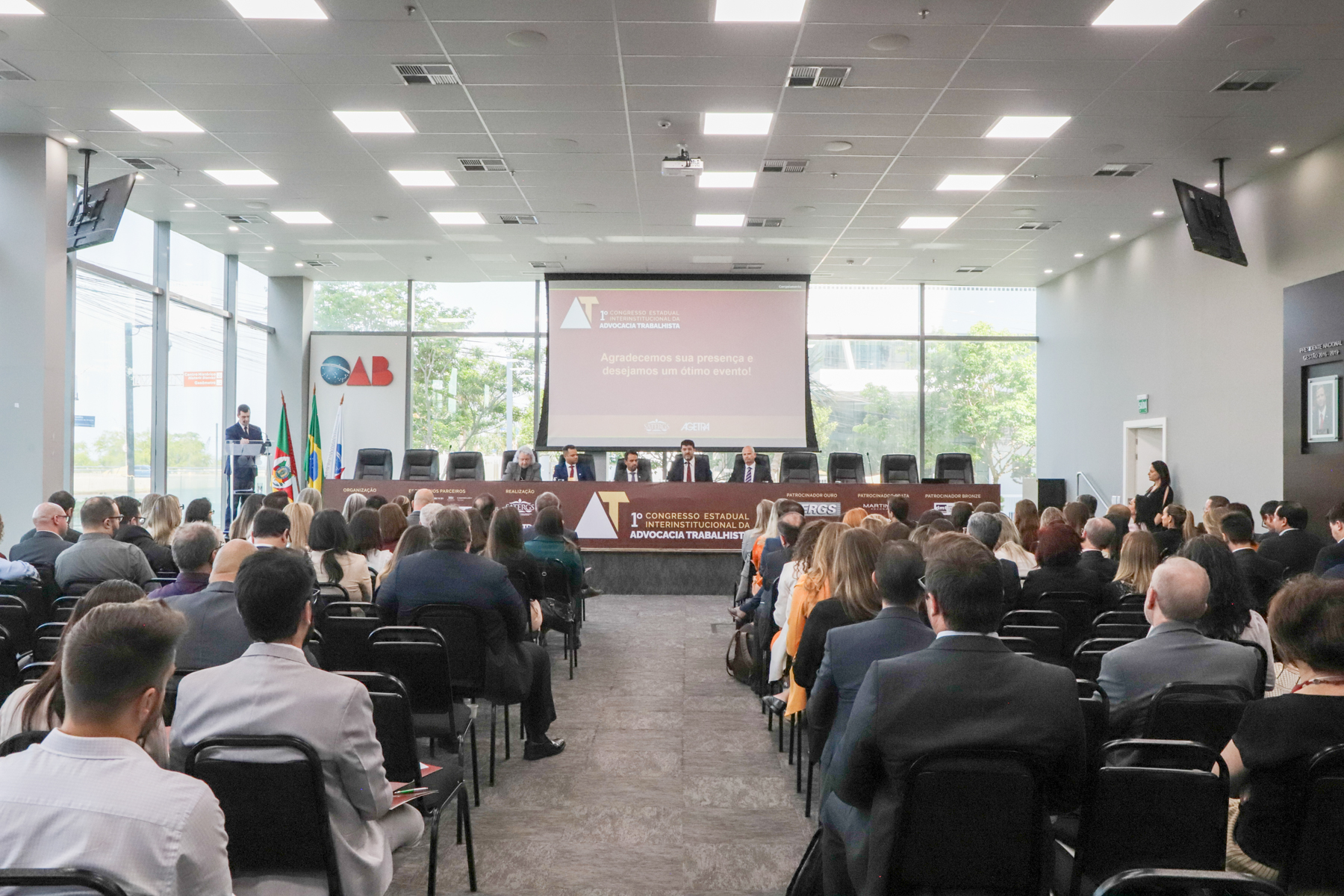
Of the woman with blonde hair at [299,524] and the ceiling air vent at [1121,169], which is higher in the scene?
the ceiling air vent at [1121,169]

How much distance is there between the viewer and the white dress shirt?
129cm

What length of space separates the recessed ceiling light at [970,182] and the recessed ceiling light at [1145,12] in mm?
3135

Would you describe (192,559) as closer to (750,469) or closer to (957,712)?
(957,712)

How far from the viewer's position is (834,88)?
6809 mm

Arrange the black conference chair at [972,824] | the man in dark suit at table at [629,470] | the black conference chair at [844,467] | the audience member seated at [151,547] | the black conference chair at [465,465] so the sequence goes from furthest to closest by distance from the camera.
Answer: the black conference chair at [844,467]
the black conference chair at [465,465]
the man in dark suit at table at [629,470]
the audience member seated at [151,547]
the black conference chair at [972,824]

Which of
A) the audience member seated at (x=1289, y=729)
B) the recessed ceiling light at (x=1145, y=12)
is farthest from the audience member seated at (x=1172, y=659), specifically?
the recessed ceiling light at (x=1145, y=12)

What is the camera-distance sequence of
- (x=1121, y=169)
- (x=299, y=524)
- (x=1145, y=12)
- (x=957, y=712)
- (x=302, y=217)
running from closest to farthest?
(x=957, y=712) < (x=299, y=524) < (x=1145, y=12) < (x=1121, y=169) < (x=302, y=217)

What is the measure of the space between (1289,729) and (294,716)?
197 cm

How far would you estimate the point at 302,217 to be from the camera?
35.2 ft

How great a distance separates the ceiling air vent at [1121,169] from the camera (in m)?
8.51

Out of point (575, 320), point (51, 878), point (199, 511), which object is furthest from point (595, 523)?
point (51, 878)

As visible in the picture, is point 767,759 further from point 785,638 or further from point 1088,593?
point 1088,593

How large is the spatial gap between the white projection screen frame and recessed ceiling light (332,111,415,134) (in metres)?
5.24

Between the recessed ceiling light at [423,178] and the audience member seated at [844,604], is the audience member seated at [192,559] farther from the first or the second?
the recessed ceiling light at [423,178]
